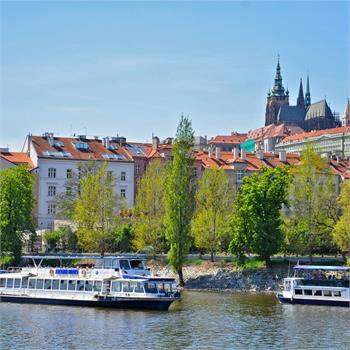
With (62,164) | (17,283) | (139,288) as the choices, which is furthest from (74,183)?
(139,288)

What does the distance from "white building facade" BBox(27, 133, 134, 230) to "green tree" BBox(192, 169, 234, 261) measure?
18818 mm

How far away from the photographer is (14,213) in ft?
281

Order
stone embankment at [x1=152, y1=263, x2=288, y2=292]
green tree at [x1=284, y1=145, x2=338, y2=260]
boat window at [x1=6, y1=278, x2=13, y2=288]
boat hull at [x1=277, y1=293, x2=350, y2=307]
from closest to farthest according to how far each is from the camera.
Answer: boat hull at [x1=277, y1=293, x2=350, y2=307]
boat window at [x1=6, y1=278, x2=13, y2=288]
stone embankment at [x1=152, y1=263, x2=288, y2=292]
green tree at [x1=284, y1=145, x2=338, y2=260]

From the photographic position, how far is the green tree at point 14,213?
84500 millimetres

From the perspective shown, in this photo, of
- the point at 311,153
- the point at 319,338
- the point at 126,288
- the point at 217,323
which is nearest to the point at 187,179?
the point at 311,153

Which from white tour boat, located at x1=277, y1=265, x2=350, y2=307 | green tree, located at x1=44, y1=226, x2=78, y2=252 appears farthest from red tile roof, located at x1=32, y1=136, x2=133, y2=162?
white tour boat, located at x1=277, y1=265, x2=350, y2=307

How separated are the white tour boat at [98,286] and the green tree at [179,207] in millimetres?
12312

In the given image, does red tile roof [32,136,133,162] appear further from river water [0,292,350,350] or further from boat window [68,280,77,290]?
river water [0,292,350,350]

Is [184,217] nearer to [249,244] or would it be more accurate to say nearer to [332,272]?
[249,244]

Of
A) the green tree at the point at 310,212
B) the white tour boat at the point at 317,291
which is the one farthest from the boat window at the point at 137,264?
the green tree at the point at 310,212

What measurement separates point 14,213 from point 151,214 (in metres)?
14.1

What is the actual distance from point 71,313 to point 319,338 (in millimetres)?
18907

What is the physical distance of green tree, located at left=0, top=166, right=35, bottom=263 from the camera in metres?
84.5

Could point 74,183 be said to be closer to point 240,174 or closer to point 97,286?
point 240,174
